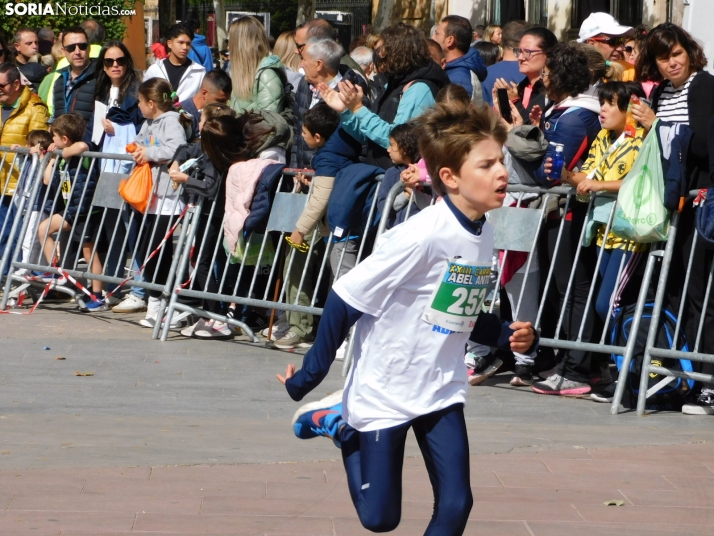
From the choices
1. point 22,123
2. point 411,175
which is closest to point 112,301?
point 22,123

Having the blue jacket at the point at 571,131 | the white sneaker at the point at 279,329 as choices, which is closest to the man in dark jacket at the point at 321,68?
the white sneaker at the point at 279,329

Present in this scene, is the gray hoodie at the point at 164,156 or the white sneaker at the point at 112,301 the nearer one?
the gray hoodie at the point at 164,156

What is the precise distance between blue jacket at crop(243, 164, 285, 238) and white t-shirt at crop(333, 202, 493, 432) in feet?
15.8

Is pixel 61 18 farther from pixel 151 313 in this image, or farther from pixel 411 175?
pixel 411 175

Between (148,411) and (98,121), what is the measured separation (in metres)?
4.35

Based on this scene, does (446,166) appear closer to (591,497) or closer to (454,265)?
(454,265)

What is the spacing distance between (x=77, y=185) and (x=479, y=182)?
22.6ft

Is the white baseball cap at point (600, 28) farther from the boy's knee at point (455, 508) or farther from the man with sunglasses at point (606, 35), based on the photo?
the boy's knee at point (455, 508)

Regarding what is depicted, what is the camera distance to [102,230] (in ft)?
33.0

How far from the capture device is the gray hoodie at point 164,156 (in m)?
9.33

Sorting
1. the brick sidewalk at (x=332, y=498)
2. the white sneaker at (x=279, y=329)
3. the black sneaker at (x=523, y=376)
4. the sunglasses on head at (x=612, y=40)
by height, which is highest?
the sunglasses on head at (x=612, y=40)

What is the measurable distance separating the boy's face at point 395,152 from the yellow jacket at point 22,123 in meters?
4.53

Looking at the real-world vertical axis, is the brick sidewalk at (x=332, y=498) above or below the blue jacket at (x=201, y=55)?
below

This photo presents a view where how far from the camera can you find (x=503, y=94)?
26.7 feet
